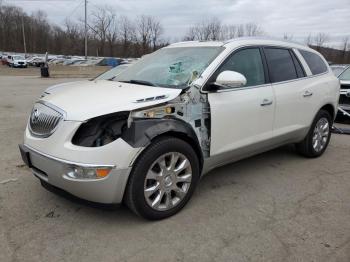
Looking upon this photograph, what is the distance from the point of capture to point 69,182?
2955 mm

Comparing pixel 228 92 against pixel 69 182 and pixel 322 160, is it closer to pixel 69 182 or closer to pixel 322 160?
pixel 69 182

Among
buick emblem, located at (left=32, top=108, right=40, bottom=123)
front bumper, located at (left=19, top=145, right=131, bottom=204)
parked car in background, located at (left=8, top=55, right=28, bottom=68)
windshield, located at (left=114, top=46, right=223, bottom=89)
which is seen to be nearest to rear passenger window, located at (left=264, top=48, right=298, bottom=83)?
windshield, located at (left=114, top=46, right=223, bottom=89)

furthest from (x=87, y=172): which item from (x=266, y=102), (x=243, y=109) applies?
(x=266, y=102)

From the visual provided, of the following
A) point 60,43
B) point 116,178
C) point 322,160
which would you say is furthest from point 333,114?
point 60,43

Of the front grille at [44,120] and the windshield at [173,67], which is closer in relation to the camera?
the front grille at [44,120]

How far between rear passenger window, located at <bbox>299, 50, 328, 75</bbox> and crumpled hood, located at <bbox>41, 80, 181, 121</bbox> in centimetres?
265

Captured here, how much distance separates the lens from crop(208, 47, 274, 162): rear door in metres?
3.65

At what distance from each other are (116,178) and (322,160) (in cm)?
367

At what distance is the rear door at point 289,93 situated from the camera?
4.38 metres

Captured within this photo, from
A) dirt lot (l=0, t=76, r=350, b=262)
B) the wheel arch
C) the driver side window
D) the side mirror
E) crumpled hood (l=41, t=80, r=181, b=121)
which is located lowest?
dirt lot (l=0, t=76, r=350, b=262)

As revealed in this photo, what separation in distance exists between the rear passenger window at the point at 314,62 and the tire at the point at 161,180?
2690 mm

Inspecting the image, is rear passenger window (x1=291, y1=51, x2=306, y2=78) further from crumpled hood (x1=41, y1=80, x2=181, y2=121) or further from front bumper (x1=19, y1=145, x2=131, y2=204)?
front bumper (x1=19, y1=145, x2=131, y2=204)

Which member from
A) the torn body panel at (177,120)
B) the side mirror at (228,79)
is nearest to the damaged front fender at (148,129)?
the torn body panel at (177,120)

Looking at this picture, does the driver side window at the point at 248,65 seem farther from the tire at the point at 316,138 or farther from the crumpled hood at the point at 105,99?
the tire at the point at 316,138
